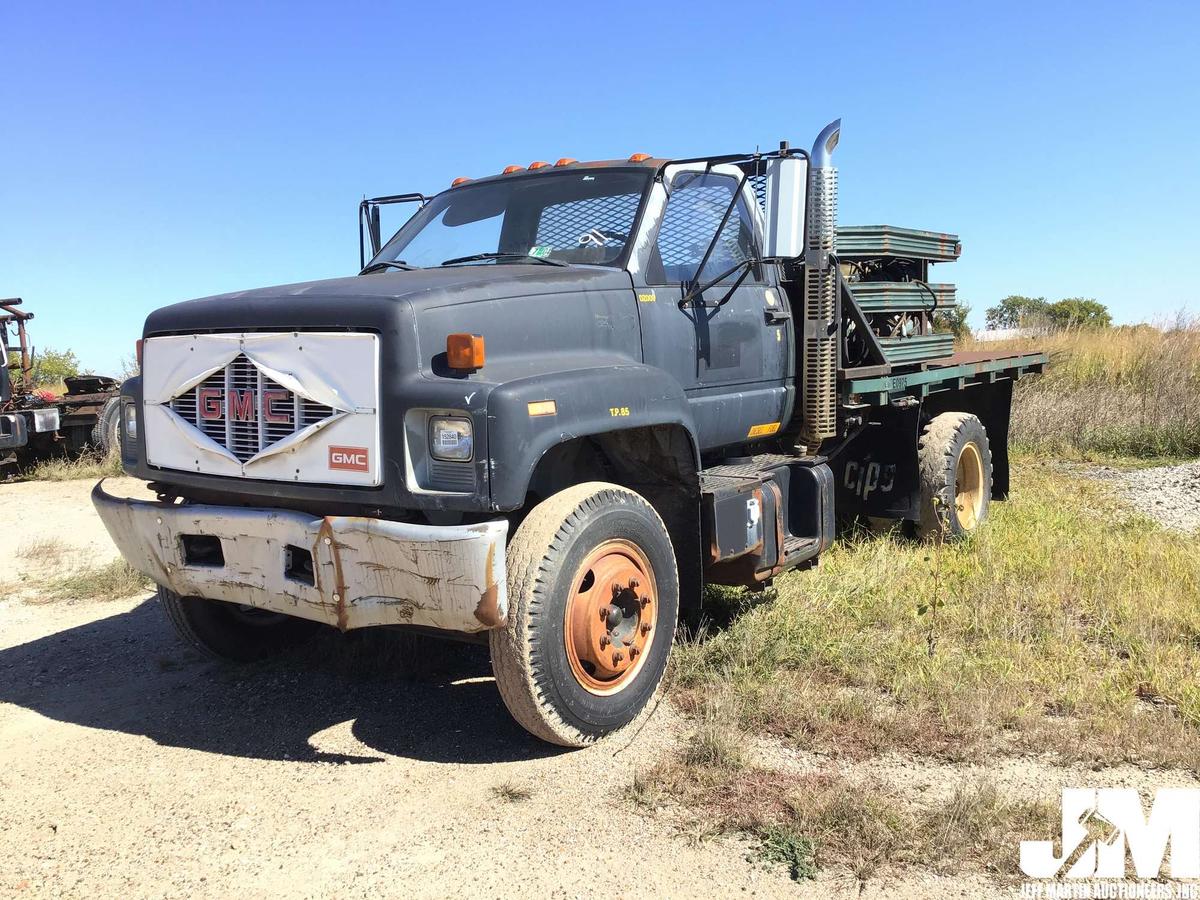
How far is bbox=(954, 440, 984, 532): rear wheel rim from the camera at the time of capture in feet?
24.7

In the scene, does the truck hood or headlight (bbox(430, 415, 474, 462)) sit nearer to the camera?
headlight (bbox(430, 415, 474, 462))

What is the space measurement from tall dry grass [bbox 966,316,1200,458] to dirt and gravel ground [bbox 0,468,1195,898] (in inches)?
387

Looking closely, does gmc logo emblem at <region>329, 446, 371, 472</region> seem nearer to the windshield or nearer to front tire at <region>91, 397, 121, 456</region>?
the windshield

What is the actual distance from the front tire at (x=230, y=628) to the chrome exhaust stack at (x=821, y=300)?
3.03 m

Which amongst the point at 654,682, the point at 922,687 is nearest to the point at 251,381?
the point at 654,682

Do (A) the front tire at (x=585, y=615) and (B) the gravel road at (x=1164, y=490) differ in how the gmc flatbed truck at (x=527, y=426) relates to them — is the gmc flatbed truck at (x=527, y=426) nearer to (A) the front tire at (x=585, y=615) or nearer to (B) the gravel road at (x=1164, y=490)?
(A) the front tire at (x=585, y=615)

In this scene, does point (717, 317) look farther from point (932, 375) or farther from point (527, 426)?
point (932, 375)

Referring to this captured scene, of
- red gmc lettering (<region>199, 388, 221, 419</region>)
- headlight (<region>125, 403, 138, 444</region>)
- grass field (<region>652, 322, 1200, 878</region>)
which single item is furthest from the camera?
headlight (<region>125, 403, 138, 444</region>)

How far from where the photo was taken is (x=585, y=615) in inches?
150

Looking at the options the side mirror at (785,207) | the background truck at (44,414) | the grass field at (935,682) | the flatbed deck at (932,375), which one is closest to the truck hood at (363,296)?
the side mirror at (785,207)

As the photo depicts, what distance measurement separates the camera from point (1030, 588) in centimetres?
561

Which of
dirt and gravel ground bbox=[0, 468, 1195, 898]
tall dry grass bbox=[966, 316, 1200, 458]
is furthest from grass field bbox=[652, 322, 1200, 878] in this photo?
tall dry grass bbox=[966, 316, 1200, 458]

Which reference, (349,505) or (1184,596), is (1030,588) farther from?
(349,505)

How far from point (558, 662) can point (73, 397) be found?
12.1 meters
